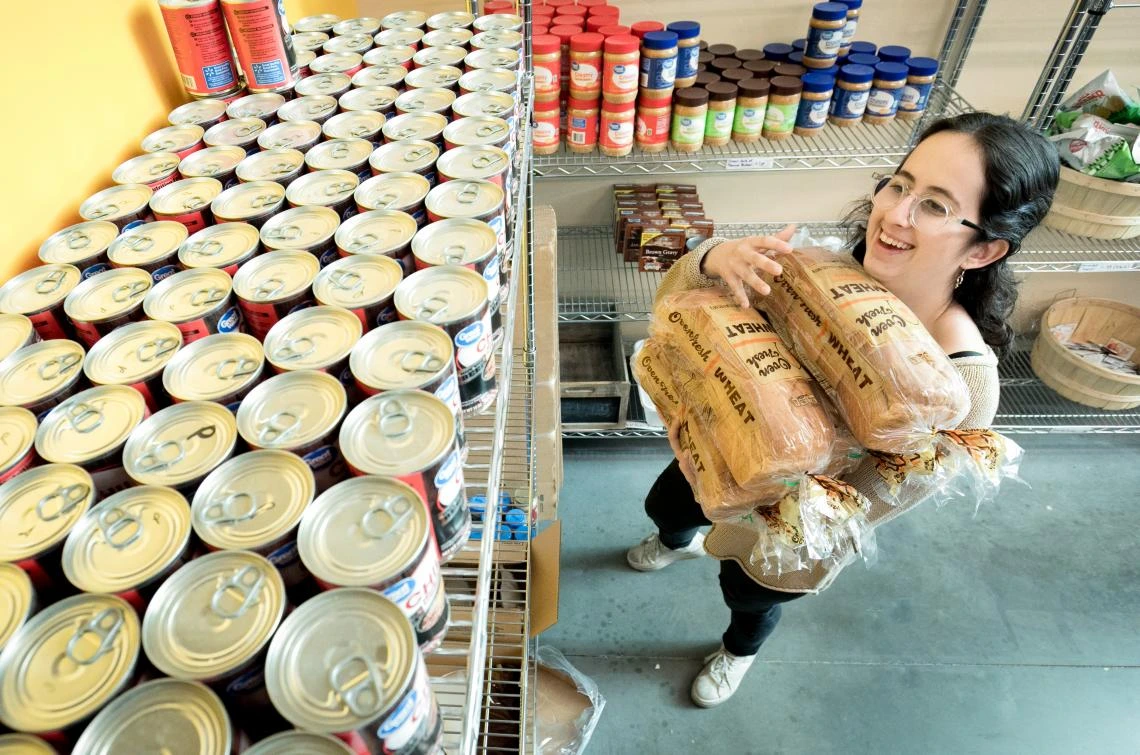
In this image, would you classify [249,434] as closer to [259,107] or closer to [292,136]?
[292,136]

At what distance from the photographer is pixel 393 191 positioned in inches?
36.0

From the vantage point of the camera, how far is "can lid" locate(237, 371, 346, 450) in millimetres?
595

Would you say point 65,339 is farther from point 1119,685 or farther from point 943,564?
point 1119,685

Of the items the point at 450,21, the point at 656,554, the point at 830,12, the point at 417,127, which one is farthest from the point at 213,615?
the point at 830,12

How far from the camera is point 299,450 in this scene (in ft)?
1.94

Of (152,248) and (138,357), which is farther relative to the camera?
(152,248)

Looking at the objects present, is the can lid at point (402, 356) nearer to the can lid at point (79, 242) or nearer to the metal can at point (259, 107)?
the can lid at point (79, 242)

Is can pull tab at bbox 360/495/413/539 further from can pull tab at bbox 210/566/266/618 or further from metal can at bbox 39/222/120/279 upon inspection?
metal can at bbox 39/222/120/279

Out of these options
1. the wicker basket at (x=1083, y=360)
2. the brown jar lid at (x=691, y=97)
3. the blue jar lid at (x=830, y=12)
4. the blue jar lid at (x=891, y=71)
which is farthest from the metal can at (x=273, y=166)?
the wicker basket at (x=1083, y=360)

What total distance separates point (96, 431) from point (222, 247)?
0.32 metres

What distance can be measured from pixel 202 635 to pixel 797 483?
2.62ft

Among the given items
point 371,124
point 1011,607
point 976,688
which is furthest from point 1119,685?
point 371,124

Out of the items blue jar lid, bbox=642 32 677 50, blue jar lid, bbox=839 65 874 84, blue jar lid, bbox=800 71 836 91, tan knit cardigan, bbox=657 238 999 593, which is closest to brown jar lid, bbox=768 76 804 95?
blue jar lid, bbox=800 71 836 91

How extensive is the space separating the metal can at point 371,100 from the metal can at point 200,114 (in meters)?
0.22
